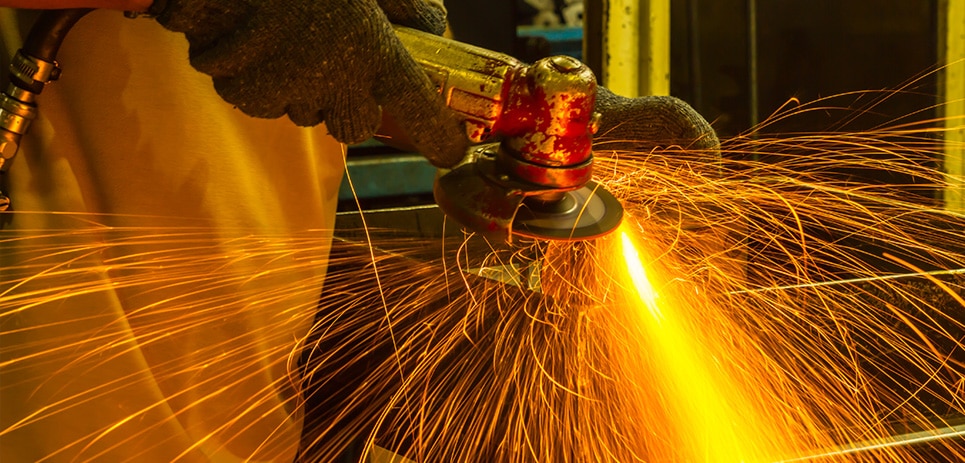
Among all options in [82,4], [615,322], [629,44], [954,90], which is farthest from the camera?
[954,90]

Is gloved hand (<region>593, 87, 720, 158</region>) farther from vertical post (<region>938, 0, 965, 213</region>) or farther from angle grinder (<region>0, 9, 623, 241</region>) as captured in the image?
vertical post (<region>938, 0, 965, 213</region>)

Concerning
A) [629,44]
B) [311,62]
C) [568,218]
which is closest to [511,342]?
[568,218]

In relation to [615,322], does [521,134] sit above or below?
above

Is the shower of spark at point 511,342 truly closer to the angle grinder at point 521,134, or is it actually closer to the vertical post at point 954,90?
the angle grinder at point 521,134

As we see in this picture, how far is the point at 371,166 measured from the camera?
2256 mm

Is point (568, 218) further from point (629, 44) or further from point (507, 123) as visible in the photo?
point (629, 44)

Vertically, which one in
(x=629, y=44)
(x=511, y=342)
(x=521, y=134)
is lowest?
(x=511, y=342)

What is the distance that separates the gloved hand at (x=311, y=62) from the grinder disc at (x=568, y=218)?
153 millimetres

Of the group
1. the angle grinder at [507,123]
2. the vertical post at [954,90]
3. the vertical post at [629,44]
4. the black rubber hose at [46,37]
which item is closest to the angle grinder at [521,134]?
the angle grinder at [507,123]

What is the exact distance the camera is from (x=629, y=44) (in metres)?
2.27

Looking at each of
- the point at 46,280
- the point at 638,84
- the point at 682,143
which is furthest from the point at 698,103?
the point at 46,280

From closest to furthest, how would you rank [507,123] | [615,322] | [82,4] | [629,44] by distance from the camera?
[82,4] < [507,123] < [615,322] < [629,44]

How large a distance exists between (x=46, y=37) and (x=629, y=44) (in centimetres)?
173

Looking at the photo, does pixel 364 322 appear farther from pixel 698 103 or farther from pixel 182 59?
pixel 698 103
